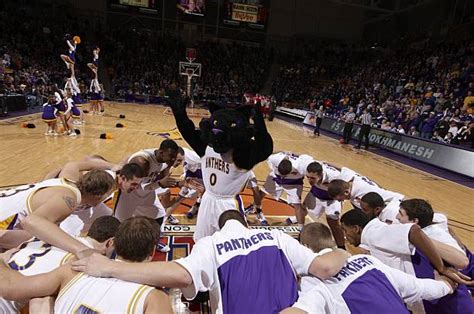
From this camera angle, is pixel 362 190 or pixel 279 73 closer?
pixel 362 190

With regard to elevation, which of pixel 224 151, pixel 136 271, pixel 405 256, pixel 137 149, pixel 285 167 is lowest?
pixel 137 149

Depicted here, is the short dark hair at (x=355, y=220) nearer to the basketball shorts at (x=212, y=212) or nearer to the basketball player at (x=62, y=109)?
the basketball shorts at (x=212, y=212)

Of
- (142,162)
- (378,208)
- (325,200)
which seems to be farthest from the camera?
(325,200)

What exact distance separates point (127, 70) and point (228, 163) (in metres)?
29.8

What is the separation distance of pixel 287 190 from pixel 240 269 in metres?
3.75

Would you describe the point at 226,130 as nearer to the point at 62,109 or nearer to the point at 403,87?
the point at 62,109

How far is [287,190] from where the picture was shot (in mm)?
5633

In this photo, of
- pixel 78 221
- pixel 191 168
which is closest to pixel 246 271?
pixel 78 221

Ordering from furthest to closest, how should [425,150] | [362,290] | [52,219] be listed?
[425,150] < [52,219] < [362,290]

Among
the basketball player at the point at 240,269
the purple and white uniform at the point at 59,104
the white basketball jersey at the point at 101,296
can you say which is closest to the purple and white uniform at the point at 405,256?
the basketball player at the point at 240,269

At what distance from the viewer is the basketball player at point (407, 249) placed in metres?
2.54

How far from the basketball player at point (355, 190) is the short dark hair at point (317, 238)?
1910 mm

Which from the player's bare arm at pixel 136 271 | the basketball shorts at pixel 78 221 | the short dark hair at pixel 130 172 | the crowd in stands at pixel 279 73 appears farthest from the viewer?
the crowd in stands at pixel 279 73

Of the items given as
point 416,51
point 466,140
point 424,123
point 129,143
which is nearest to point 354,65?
point 416,51
